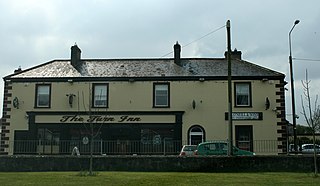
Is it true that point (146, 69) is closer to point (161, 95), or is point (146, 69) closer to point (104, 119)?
point (161, 95)

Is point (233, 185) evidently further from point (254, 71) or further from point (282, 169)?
point (254, 71)

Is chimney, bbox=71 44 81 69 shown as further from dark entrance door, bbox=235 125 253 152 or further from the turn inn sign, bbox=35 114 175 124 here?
dark entrance door, bbox=235 125 253 152

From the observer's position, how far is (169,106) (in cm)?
3284

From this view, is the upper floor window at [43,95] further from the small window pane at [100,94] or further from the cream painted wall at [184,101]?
the small window pane at [100,94]

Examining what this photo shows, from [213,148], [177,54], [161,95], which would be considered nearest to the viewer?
[213,148]

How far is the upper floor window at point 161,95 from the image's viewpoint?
3306 centimetres

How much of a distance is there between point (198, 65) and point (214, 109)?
4.25 m

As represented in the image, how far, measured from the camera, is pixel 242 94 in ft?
107

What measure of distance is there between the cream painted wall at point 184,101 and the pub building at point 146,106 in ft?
0.23

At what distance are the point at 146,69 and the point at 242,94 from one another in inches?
301

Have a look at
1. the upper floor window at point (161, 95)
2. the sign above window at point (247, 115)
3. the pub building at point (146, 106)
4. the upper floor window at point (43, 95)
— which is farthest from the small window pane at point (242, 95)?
the upper floor window at point (43, 95)

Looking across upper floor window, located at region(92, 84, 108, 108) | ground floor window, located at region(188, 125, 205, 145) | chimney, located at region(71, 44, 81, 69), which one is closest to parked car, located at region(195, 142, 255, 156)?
ground floor window, located at region(188, 125, 205, 145)

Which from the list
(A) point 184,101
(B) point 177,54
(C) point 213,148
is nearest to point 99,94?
(A) point 184,101

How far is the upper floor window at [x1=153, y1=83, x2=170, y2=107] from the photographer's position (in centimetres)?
3306
